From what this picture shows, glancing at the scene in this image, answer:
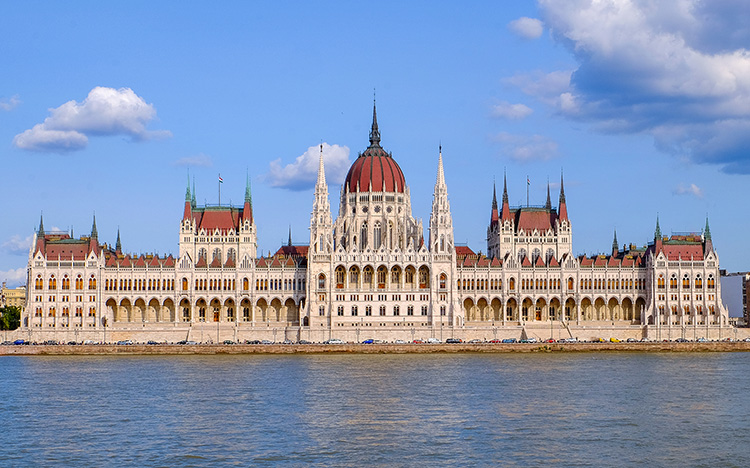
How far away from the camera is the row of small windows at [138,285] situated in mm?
140500

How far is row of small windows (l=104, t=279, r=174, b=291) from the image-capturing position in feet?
461

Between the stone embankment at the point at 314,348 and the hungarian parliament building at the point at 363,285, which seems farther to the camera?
the hungarian parliament building at the point at 363,285

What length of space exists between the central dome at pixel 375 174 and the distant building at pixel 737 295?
5926cm

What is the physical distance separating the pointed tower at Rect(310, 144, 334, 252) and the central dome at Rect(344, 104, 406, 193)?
5.65 meters

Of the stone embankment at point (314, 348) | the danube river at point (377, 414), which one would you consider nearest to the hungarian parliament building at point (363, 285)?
the stone embankment at point (314, 348)

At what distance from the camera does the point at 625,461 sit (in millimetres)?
51125

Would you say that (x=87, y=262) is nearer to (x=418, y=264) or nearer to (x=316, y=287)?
(x=316, y=287)

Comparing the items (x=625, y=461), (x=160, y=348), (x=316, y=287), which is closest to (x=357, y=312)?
(x=316, y=287)

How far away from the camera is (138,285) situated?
462 feet

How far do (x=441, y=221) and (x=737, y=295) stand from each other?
6200cm

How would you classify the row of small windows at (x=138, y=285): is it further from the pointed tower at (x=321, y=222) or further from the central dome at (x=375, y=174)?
the central dome at (x=375, y=174)

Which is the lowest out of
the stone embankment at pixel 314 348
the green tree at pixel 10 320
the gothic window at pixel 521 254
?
the stone embankment at pixel 314 348

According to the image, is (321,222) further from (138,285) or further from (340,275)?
(138,285)

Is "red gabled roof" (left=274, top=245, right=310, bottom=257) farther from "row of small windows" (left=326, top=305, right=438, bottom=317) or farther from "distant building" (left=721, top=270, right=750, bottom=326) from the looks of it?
"distant building" (left=721, top=270, right=750, bottom=326)
